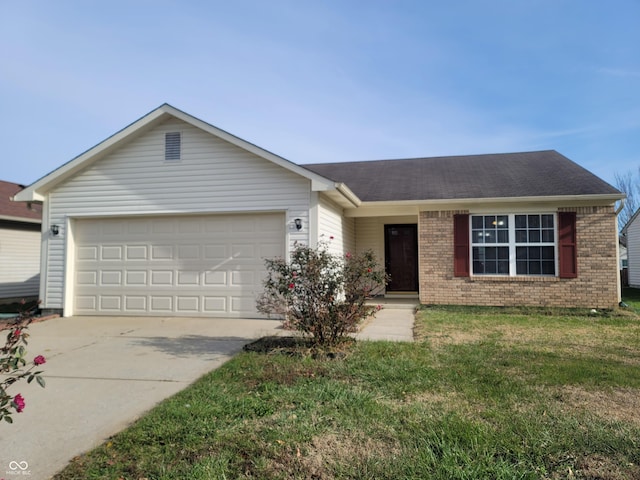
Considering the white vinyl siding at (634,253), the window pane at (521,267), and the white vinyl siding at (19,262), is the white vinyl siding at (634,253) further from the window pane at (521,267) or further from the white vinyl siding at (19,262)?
the white vinyl siding at (19,262)

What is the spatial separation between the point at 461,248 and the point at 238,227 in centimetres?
576

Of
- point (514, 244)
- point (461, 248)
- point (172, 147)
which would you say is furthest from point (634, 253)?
point (172, 147)

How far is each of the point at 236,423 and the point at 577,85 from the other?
1244cm

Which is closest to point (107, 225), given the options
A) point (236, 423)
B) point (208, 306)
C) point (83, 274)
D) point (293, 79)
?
point (83, 274)

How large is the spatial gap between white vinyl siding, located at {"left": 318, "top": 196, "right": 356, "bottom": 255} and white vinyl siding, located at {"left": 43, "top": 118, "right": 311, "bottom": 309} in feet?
1.90

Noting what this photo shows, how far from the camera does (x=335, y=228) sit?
418 inches

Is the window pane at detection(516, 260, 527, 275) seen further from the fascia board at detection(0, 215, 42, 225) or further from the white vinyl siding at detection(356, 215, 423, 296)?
the fascia board at detection(0, 215, 42, 225)

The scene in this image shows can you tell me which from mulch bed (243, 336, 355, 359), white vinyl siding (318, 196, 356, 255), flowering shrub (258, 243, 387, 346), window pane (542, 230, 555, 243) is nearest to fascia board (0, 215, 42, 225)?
white vinyl siding (318, 196, 356, 255)

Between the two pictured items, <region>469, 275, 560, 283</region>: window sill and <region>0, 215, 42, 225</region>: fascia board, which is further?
<region>0, 215, 42, 225</region>: fascia board

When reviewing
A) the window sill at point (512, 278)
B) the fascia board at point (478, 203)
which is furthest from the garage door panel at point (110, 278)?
the window sill at point (512, 278)

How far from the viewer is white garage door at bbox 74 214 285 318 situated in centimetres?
926

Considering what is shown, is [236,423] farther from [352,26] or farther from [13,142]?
[13,142]

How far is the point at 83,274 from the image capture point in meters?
10.0

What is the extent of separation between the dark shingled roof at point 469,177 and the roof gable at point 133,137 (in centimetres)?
311
